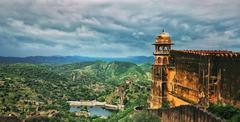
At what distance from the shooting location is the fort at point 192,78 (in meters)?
35.7

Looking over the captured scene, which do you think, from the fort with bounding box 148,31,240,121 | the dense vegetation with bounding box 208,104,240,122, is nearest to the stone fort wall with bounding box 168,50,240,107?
the fort with bounding box 148,31,240,121

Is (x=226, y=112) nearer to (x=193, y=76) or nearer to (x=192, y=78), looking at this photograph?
(x=193, y=76)

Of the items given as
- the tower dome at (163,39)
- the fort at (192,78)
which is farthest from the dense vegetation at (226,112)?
the tower dome at (163,39)

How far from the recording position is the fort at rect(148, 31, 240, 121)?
3566 cm

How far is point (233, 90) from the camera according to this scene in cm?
3547

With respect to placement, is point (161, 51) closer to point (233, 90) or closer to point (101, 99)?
point (233, 90)

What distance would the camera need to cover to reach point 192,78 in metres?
44.8

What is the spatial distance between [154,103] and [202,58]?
1315 centimetres

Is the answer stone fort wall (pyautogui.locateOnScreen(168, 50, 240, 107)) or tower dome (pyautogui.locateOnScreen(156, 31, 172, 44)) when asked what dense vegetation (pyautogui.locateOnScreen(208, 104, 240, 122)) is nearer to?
stone fort wall (pyautogui.locateOnScreen(168, 50, 240, 107))

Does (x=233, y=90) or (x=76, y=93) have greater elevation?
(x=233, y=90)

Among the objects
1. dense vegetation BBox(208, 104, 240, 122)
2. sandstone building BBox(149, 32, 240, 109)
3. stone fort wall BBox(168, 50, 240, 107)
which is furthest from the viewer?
sandstone building BBox(149, 32, 240, 109)

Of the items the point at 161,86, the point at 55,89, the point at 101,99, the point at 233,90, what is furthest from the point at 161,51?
the point at 55,89

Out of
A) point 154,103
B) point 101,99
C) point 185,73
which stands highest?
point 185,73

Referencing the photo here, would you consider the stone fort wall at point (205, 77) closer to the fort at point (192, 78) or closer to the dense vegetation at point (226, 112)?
the fort at point (192, 78)
